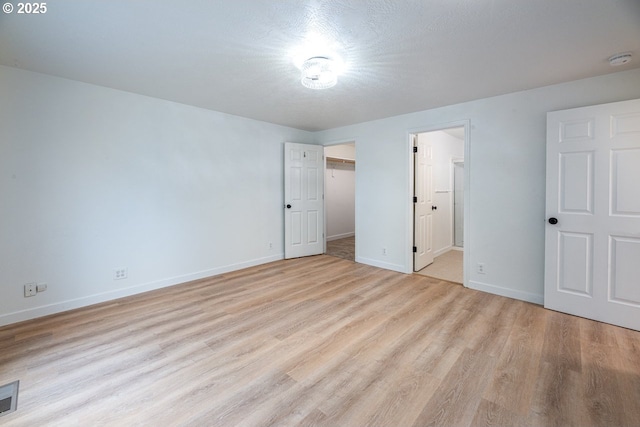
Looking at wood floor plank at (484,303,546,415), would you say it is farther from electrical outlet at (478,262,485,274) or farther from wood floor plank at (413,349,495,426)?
electrical outlet at (478,262,485,274)

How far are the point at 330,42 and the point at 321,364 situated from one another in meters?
2.45

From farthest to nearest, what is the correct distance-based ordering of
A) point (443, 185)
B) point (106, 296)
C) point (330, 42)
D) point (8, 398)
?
point (443, 185), point (106, 296), point (330, 42), point (8, 398)

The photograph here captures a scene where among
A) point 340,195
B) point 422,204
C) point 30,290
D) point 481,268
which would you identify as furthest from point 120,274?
point 340,195

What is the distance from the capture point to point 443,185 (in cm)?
568

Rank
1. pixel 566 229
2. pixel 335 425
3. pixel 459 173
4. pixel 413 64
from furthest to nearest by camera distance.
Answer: pixel 459 173 → pixel 566 229 → pixel 413 64 → pixel 335 425

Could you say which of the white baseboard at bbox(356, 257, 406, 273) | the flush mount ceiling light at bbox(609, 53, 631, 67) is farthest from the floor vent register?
the flush mount ceiling light at bbox(609, 53, 631, 67)

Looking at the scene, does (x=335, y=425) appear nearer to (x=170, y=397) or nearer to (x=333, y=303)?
(x=170, y=397)

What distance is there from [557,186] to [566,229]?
45cm

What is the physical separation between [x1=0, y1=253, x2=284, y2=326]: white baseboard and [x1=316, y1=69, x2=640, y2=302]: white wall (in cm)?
286

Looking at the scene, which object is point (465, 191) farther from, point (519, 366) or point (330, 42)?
point (330, 42)

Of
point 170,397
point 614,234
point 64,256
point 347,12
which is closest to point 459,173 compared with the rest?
point 614,234

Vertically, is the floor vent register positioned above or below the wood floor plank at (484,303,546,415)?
below

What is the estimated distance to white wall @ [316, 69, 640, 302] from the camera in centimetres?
292

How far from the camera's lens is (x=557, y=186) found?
284 centimetres
